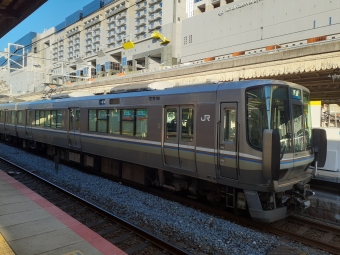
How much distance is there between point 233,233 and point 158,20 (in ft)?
209

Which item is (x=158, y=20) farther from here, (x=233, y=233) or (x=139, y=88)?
(x=233, y=233)

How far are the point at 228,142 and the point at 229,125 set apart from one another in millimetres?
358

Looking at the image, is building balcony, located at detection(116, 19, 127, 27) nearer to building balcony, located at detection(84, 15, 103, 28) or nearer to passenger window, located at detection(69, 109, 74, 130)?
building balcony, located at detection(84, 15, 103, 28)

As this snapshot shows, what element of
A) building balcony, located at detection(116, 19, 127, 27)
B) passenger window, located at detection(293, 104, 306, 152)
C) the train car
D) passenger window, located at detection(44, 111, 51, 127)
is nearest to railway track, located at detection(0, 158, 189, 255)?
the train car

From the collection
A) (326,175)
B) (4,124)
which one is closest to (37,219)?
(326,175)

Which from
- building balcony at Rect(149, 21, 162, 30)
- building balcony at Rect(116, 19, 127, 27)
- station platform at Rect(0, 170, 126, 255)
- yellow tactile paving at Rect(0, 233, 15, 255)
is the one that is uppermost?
building balcony at Rect(116, 19, 127, 27)

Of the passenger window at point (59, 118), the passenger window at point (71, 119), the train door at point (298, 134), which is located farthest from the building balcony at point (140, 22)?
the train door at point (298, 134)

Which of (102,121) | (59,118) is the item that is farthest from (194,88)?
(59,118)

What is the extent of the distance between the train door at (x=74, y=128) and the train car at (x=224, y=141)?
2.30 metres

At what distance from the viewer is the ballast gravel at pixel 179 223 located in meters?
5.28

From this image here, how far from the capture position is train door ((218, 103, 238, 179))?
6067 millimetres

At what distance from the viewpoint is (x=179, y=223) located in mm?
6270

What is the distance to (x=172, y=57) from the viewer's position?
59312 mm

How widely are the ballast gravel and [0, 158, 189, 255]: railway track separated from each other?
43 centimetres
